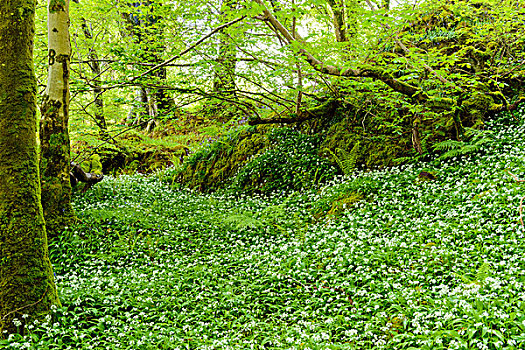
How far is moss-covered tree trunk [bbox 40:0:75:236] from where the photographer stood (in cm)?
672

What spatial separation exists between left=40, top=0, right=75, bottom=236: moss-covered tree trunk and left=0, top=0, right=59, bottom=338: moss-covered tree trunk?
2.11 m

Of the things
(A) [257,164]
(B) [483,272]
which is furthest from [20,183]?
(A) [257,164]

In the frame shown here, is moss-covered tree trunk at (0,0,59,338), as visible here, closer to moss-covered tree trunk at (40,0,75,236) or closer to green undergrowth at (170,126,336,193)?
moss-covered tree trunk at (40,0,75,236)

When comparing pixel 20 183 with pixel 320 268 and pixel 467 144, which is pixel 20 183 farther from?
pixel 467 144

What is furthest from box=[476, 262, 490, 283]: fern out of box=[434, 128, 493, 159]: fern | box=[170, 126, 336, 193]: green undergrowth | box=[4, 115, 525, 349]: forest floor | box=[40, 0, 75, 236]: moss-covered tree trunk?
box=[40, 0, 75, 236]: moss-covered tree trunk

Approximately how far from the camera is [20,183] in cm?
453

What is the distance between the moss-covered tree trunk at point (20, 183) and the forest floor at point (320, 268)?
440 mm

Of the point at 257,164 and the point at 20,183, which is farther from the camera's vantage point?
the point at 257,164

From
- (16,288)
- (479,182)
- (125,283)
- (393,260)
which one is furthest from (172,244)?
(479,182)

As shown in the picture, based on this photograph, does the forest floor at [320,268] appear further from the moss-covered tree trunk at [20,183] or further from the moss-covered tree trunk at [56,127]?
the moss-covered tree trunk at [56,127]

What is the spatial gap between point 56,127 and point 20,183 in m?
2.89

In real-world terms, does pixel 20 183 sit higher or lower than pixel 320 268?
higher

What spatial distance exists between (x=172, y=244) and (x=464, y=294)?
534cm

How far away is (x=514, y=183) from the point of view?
5.94 m
